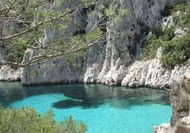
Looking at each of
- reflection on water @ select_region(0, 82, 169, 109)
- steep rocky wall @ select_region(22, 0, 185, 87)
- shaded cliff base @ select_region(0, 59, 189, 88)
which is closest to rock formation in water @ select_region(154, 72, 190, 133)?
reflection on water @ select_region(0, 82, 169, 109)

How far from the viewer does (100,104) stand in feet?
116

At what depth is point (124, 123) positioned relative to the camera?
2753cm

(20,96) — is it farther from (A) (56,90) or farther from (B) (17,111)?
(B) (17,111)

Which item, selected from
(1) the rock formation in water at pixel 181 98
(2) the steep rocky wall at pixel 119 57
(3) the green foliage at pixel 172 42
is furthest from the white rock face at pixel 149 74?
(1) the rock formation in water at pixel 181 98

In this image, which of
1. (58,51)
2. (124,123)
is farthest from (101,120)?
(58,51)

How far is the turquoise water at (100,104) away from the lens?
27469 mm

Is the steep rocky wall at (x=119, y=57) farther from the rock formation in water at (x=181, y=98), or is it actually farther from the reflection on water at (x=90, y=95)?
the rock formation in water at (x=181, y=98)

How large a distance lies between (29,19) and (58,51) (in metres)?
1.08

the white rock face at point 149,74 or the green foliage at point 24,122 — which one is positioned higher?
the white rock face at point 149,74

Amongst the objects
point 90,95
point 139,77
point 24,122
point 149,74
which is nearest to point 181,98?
point 24,122

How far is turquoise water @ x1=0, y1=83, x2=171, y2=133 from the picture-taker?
27469 millimetres

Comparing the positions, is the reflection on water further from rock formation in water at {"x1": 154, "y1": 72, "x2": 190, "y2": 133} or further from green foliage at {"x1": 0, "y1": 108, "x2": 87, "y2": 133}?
rock formation in water at {"x1": 154, "y1": 72, "x2": 190, "y2": 133}

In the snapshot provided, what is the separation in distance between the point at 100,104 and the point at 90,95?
462 cm

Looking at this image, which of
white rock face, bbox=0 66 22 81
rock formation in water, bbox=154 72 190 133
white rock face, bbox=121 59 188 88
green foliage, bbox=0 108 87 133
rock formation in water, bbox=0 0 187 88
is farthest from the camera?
white rock face, bbox=0 66 22 81
